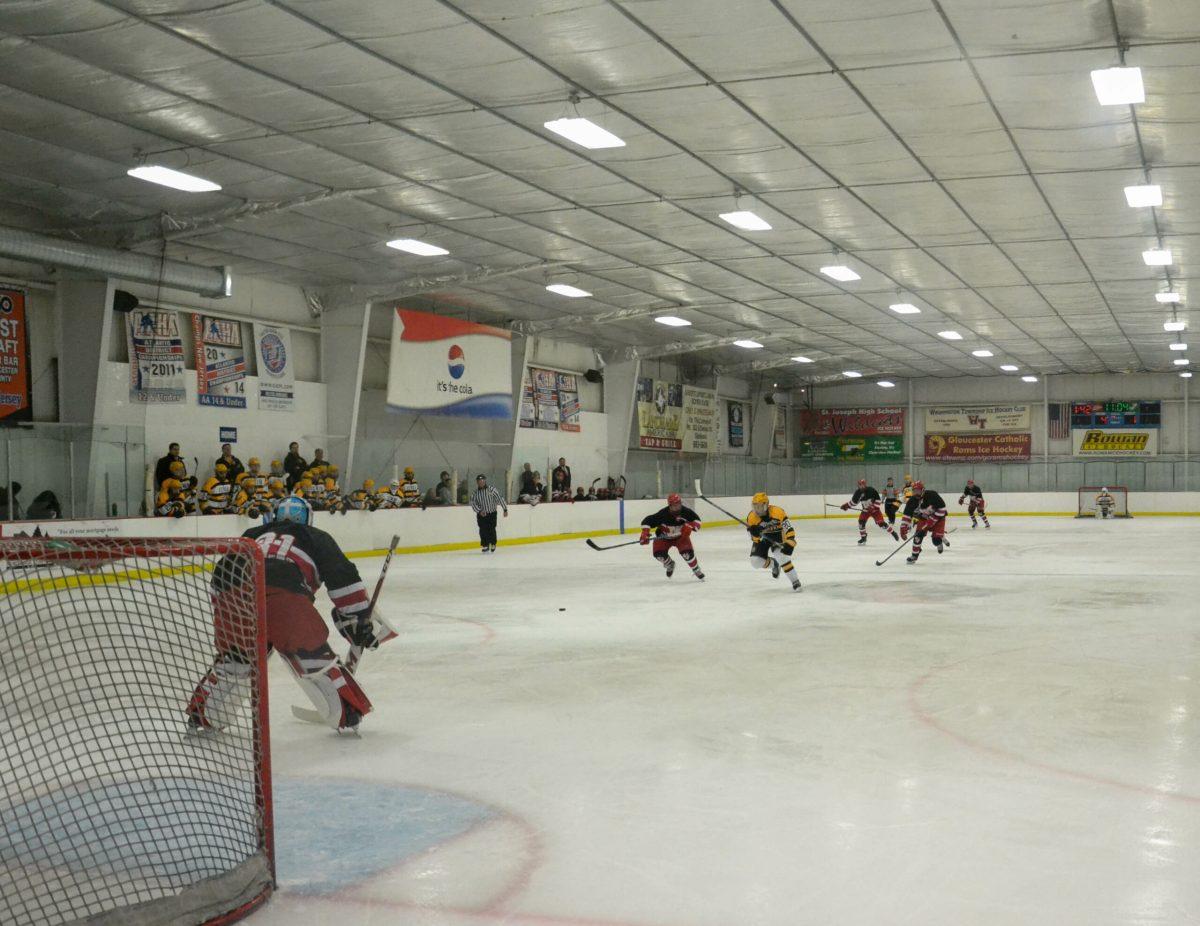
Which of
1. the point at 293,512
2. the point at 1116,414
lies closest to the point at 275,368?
the point at 293,512

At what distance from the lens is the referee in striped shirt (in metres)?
19.3

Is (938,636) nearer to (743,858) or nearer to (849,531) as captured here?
(743,858)

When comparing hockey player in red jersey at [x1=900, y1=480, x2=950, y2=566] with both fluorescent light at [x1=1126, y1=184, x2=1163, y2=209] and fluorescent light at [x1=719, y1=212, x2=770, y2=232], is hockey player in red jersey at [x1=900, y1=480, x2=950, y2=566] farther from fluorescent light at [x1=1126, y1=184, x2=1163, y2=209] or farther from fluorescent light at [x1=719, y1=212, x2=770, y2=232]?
fluorescent light at [x1=1126, y1=184, x2=1163, y2=209]

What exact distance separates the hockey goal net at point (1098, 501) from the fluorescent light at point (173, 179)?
2604 cm

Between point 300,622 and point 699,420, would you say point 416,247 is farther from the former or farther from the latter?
point 699,420

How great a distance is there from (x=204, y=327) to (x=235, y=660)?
545 inches

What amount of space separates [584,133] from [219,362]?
9215 millimetres

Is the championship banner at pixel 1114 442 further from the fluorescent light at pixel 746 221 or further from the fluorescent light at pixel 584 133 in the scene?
the fluorescent light at pixel 584 133

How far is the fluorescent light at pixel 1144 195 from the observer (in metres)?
12.8

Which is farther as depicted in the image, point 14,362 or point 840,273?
point 840,273

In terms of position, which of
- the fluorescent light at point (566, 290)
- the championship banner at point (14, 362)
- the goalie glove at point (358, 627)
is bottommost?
the goalie glove at point (358, 627)

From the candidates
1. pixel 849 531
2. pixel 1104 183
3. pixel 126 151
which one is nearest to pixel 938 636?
pixel 1104 183

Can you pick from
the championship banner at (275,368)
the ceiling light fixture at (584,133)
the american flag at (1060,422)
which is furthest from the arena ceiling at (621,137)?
the american flag at (1060,422)

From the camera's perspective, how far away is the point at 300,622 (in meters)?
5.00
